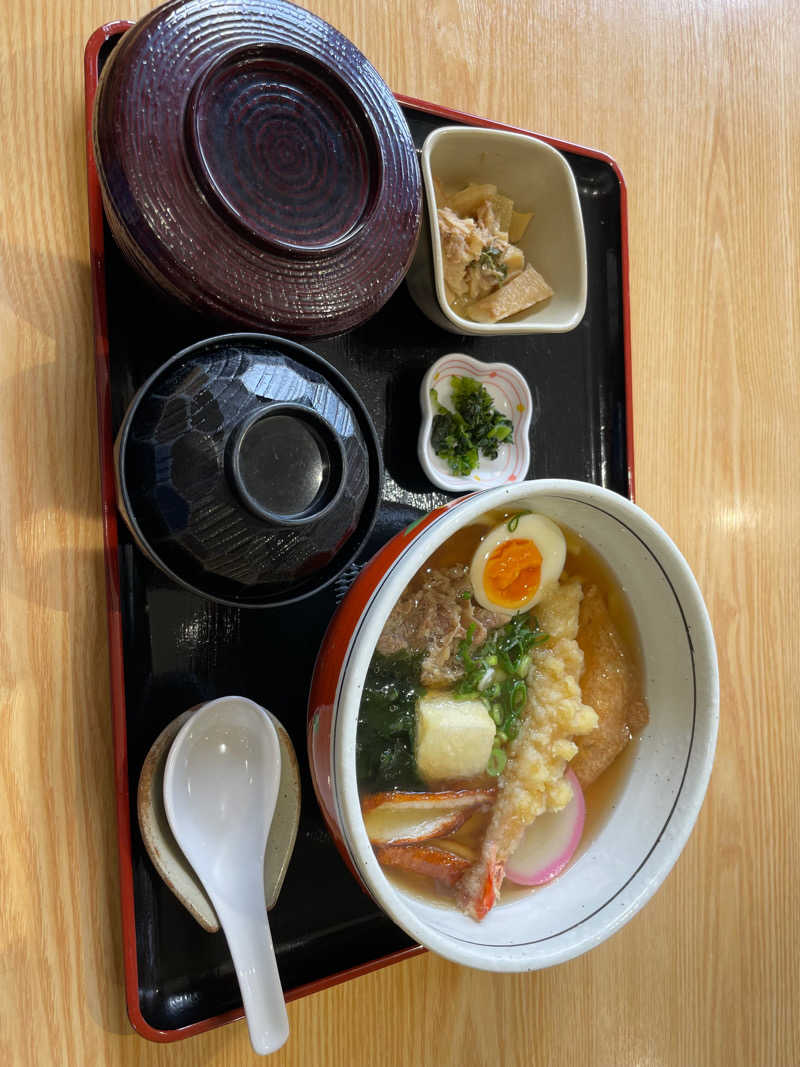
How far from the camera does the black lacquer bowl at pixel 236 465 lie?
2.63 feet

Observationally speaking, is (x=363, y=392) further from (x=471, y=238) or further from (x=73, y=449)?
(x=73, y=449)

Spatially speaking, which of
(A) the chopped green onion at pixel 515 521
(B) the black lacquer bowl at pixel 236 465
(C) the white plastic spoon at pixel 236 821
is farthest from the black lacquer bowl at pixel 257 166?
(C) the white plastic spoon at pixel 236 821

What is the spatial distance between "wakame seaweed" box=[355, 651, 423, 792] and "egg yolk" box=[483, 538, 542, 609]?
0.13 metres

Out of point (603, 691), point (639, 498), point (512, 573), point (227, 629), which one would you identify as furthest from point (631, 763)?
point (227, 629)

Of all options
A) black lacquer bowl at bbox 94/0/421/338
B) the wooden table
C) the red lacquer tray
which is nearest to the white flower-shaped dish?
the red lacquer tray

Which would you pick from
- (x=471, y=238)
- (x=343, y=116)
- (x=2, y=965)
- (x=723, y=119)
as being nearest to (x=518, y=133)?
(x=471, y=238)

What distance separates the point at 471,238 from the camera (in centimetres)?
105

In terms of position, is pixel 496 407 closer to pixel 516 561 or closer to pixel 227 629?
pixel 516 561

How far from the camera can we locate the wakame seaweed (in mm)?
992

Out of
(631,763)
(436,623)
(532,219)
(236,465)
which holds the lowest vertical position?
(631,763)

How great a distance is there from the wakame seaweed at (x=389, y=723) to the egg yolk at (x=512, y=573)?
13 centimetres

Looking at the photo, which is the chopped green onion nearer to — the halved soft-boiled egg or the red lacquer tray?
the halved soft-boiled egg

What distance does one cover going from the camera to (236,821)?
3.14 ft

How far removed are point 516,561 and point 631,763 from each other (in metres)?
0.31
